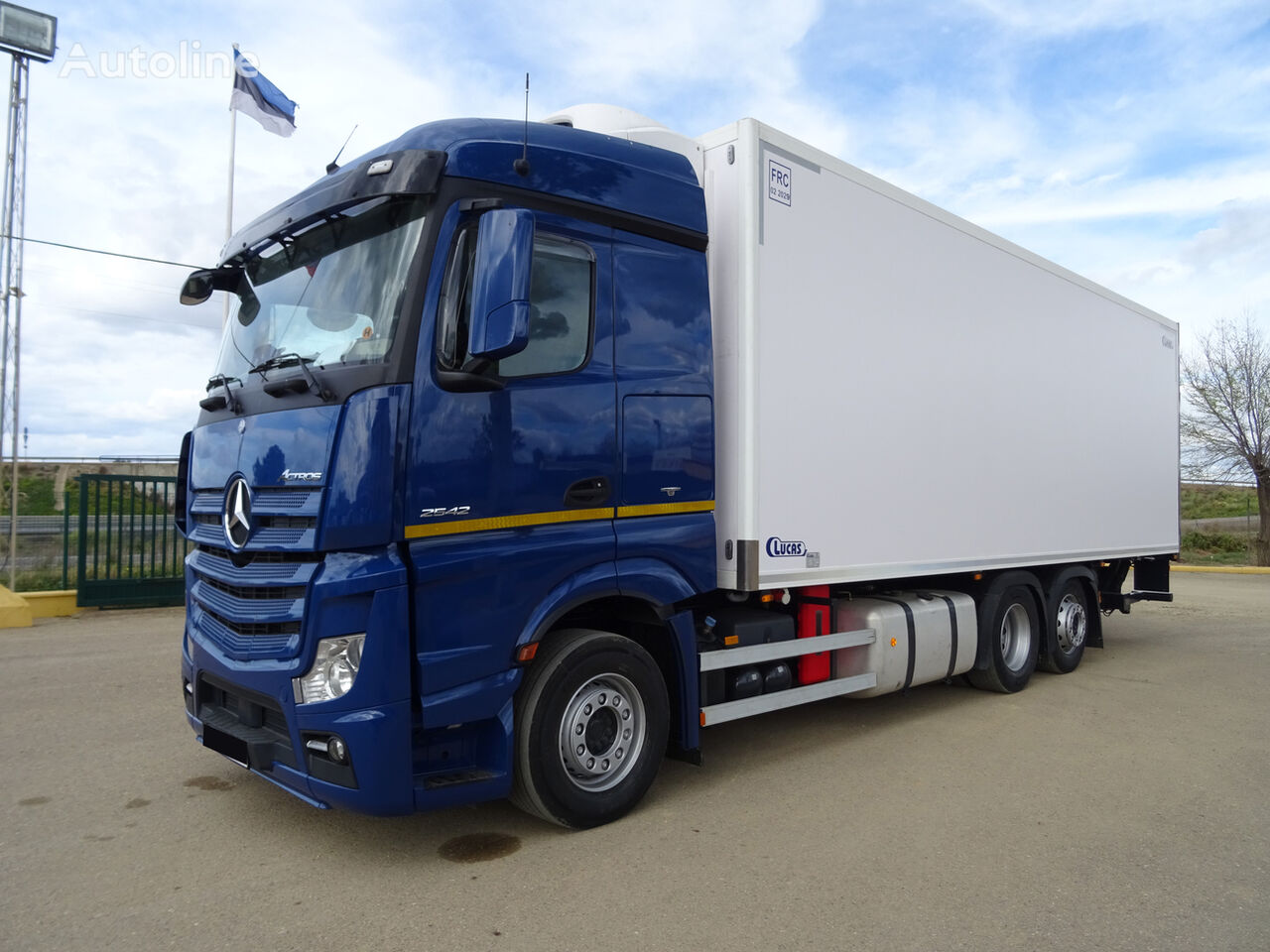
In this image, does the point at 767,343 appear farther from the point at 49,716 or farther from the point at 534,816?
the point at 49,716

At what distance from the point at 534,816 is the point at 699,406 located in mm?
2272

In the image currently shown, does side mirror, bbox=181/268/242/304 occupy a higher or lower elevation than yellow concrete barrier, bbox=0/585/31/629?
higher

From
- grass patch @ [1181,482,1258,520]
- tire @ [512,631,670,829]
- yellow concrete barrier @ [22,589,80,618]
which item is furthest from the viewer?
grass patch @ [1181,482,1258,520]

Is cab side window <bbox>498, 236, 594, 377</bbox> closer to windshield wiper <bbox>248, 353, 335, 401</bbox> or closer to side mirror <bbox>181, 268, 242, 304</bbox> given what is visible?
windshield wiper <bbox>248, 353, 335, 401</bbox>

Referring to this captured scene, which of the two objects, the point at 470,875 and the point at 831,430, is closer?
the point at 470,875

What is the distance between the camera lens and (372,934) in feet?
11.1

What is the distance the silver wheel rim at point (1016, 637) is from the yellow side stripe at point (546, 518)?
4.29 m

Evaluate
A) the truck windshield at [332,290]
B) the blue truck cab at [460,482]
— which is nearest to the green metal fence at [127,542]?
the blue truck cab at [460,482]

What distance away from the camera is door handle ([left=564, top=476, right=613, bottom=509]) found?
430 cm

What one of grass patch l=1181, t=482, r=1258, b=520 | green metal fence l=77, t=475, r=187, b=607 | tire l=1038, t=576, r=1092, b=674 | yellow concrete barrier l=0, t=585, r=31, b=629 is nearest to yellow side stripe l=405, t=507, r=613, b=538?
tire l=1038, t=576, r=1092, b=674

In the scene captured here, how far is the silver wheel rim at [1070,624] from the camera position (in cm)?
868

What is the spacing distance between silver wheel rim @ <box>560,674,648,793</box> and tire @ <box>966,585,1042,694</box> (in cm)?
406

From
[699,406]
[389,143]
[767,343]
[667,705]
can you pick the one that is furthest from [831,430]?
[389,143]

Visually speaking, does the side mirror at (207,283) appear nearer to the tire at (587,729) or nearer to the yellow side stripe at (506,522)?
the yellow side stripe at (506,522)
